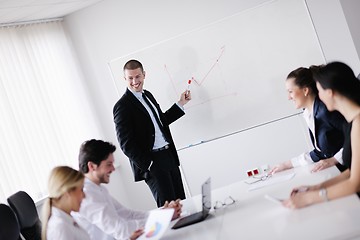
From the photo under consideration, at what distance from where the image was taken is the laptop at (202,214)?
10.1ft

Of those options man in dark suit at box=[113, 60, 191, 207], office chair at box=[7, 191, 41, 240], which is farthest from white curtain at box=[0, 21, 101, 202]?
man in dark suit at box=[113, 60, 191, 207]

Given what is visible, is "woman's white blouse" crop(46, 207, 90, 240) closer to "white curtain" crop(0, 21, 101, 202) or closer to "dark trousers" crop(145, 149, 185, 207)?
"dark trousers" crop(145, 149, 185, 207)

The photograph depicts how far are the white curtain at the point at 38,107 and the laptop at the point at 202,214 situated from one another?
2.42m

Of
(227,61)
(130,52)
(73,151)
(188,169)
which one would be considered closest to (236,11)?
(227,61)

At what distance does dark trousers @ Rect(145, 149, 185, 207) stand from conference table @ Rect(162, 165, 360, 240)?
0.99 metres

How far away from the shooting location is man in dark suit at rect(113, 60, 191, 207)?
15.4 feet

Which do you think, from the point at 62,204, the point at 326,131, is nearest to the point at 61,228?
the point at 62,204

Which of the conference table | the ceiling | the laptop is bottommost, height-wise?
the conference table

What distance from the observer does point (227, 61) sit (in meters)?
5.93

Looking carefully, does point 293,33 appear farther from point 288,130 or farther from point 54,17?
point 54,17

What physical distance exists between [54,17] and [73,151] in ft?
5.23

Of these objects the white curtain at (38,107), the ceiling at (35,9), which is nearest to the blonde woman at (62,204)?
the white curtain at (38,107)

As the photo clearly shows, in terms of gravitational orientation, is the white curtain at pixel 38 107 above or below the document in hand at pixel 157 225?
above

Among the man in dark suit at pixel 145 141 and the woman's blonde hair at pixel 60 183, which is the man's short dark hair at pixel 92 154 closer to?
the woman's blonde hair at pixel 60 183
